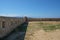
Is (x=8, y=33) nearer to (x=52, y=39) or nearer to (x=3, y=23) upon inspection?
(x=3, y=23)

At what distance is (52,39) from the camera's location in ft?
A: 39.3

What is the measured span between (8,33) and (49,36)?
5792mm

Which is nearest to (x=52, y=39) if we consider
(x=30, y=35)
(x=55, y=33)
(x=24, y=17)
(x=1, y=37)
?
(x=55, y=33)

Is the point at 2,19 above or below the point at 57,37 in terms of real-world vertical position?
above

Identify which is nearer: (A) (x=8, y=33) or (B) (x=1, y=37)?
(B) (x=1, y=37)

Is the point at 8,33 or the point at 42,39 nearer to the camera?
the point at 42,39

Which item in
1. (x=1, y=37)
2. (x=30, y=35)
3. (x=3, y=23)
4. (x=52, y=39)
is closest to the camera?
(x=52, y=39)

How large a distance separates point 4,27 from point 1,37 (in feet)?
6.09

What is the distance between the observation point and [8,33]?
55.3 ft

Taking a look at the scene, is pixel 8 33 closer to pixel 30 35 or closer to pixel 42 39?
pixel 30 35

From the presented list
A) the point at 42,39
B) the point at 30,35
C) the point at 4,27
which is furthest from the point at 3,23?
the point at 42,39

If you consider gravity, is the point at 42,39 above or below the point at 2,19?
below

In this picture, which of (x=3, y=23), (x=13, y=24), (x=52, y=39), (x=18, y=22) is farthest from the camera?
(x=18, y=22)

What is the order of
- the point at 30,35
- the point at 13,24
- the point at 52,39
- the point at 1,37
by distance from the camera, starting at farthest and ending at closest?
the point at 13,24
the point at 1,37
the point at 30,35
the point at 52,39
